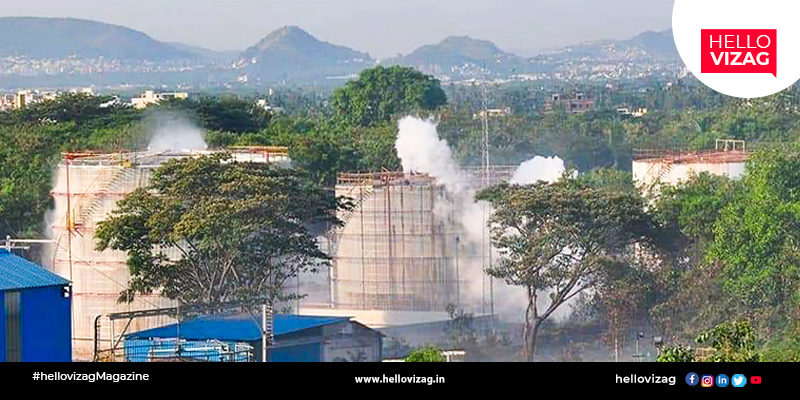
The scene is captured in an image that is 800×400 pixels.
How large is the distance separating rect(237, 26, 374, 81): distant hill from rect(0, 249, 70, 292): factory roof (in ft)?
12.0

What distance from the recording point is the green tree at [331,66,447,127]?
36.2ft

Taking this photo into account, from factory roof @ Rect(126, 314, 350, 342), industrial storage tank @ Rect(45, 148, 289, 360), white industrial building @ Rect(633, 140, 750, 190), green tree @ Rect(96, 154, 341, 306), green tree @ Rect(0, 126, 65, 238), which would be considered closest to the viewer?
factory roof @ Rect(126, 314, 350, 342)

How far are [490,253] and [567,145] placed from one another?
2.53 metres

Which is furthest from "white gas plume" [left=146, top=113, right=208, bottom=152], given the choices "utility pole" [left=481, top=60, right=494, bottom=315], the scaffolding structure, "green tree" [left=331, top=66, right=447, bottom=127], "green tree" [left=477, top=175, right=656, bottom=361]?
"green tree" [left=477, top=175, right=656, bottom=361]

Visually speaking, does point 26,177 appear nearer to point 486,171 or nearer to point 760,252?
point 486,171

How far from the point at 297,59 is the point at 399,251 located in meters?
1.61

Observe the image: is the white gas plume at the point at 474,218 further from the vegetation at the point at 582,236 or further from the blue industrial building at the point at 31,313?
the blue industrial building at the point at 31,313

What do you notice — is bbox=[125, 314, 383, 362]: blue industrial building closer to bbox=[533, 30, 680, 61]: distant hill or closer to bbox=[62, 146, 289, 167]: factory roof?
bbox=[62, 146, 289, 167]: factory roof

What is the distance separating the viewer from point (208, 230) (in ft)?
26.1

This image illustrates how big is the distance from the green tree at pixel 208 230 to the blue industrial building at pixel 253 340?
1.59 ft

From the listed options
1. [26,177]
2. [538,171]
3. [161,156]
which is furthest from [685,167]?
[26,177]

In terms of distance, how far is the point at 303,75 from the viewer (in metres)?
10.3
